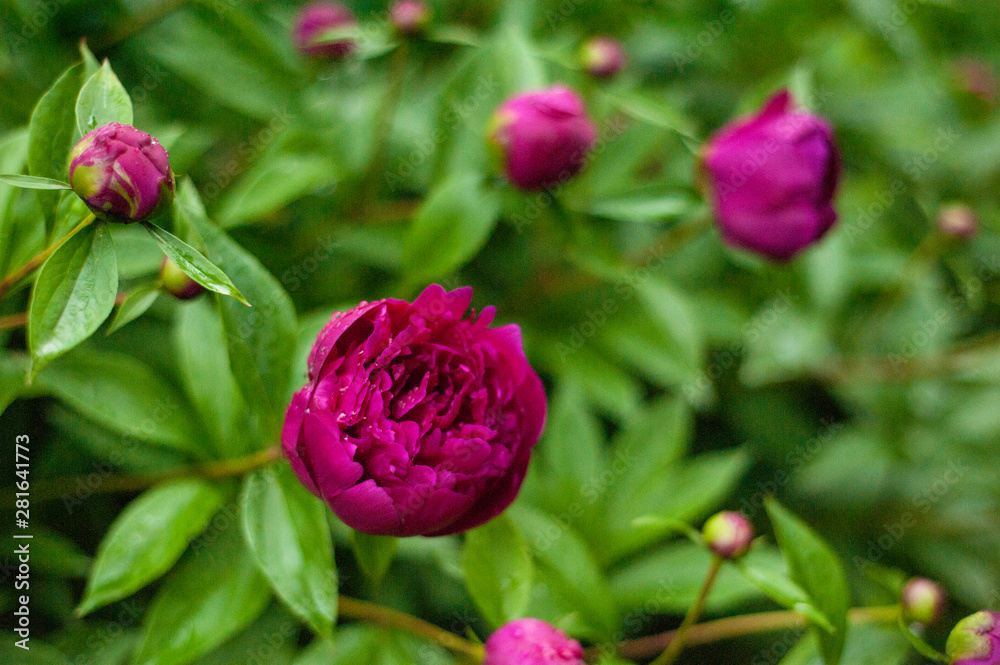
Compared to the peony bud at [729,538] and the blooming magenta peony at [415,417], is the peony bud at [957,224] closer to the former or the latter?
the peony bud at [729,538]

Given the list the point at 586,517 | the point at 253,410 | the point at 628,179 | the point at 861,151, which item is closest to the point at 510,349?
the point at 253,410

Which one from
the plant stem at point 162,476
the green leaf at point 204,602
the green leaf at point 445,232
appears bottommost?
the green leaf at point 204,602

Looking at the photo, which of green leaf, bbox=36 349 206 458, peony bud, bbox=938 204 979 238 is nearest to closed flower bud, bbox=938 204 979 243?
peony bud, bbox=938 204 979 238

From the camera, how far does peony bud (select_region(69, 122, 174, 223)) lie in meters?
0.52

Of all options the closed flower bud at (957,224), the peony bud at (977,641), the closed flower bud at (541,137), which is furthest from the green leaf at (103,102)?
the closed flower bud at (957,224)

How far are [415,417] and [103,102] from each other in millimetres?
341

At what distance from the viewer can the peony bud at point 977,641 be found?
0.68 meters

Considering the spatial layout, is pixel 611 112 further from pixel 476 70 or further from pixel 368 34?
pixel 368 34

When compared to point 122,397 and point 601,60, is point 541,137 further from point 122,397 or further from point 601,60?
point 122,397

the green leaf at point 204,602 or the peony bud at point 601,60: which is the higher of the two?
the peony bud at point 601,60

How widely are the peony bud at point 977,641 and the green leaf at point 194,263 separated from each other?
0.68 metres

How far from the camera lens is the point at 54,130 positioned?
61 cm

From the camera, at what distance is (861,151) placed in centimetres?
149

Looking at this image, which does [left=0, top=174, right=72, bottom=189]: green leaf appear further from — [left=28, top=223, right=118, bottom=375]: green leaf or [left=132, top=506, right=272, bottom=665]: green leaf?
[left=132, top=506, right=272, bottom=665]: green leaf
